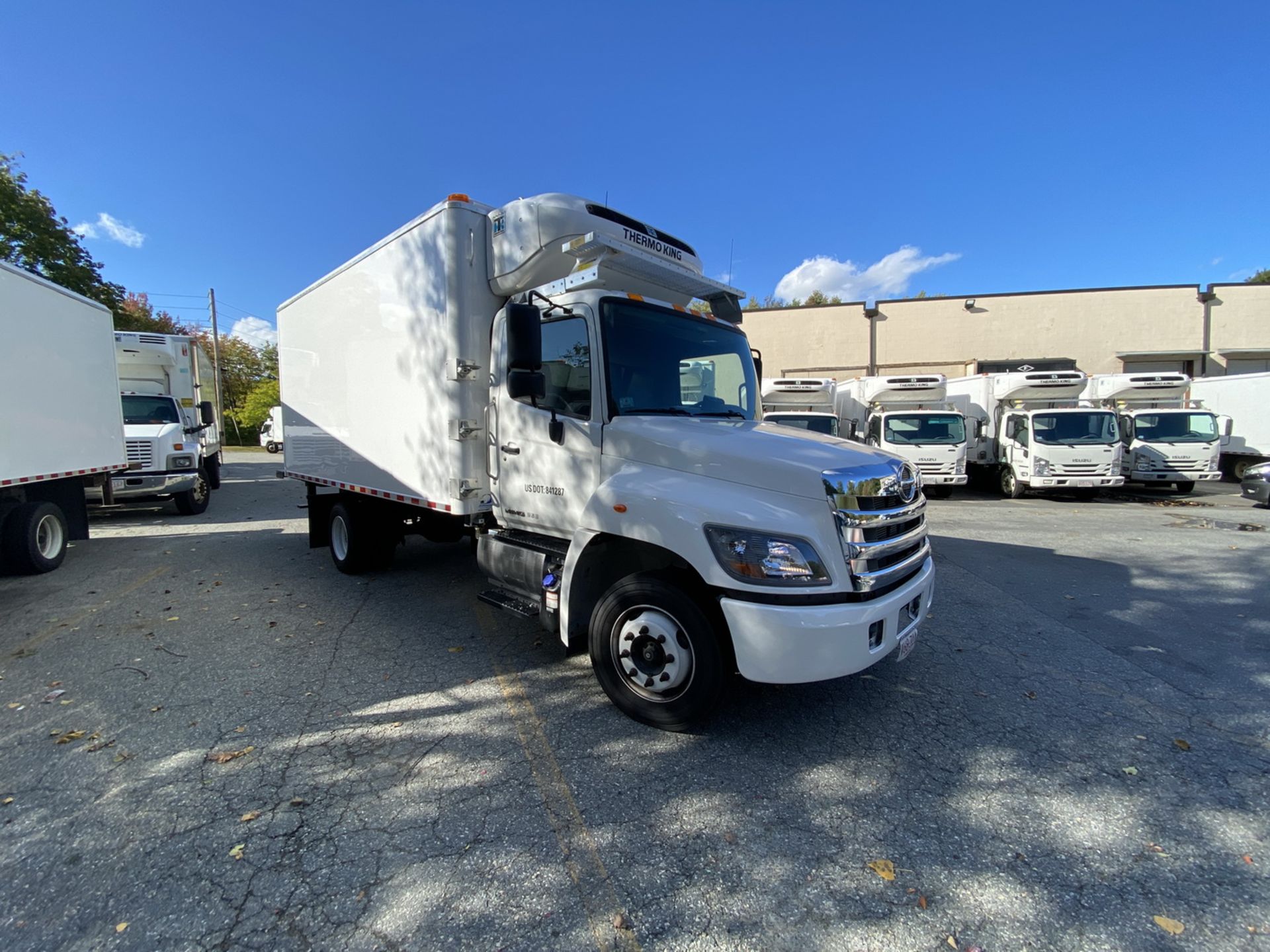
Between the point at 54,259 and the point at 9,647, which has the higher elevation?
the point at 54,259

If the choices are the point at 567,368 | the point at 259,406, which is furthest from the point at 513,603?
the point at 259,406

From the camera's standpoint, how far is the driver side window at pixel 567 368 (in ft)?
12.7

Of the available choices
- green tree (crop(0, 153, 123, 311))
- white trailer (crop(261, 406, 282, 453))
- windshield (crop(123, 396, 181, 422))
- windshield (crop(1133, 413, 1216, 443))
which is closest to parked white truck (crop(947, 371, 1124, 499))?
windshield (crop(1133, 413, 1216, 443))

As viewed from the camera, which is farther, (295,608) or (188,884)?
(295,608)

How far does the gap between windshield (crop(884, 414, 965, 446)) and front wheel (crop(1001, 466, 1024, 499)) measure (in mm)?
1885

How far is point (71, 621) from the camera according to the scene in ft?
17.5

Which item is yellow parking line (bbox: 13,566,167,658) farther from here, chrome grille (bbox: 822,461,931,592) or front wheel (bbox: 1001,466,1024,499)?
front wheel (bbox: 1001,466,1024,499)

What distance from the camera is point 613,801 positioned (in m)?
2.80

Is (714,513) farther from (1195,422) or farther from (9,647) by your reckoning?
(1195,422)

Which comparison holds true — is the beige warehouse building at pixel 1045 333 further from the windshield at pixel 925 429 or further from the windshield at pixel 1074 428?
the windshield at pixel 1074 428

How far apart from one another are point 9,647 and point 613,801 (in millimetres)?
5318

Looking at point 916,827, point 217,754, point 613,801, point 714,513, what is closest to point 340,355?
point 217,754

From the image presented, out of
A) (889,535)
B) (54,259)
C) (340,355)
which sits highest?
(54,259)

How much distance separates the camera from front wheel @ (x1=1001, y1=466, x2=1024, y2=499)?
1457 centimetres
